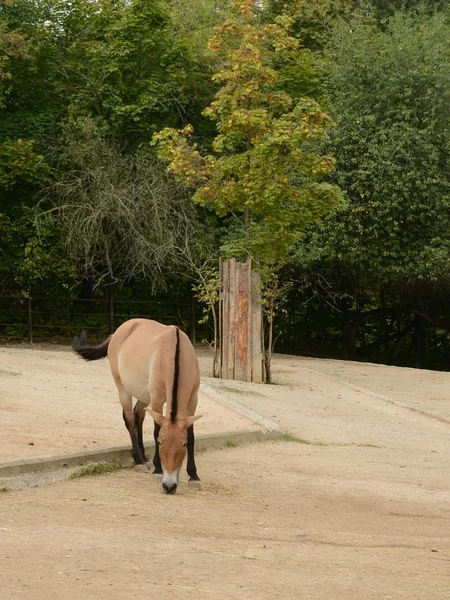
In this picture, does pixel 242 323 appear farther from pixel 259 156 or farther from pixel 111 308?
pixel 111 308

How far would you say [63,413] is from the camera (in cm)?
1372

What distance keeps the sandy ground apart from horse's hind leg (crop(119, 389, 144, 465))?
0.41 m

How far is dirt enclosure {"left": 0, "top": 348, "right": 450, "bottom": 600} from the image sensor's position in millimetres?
6242

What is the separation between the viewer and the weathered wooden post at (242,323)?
2084 cm

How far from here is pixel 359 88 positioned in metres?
28.9

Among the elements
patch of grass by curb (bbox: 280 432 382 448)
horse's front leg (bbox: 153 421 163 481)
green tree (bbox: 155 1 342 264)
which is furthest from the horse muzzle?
green tree (bbox: 155 1 342 264)

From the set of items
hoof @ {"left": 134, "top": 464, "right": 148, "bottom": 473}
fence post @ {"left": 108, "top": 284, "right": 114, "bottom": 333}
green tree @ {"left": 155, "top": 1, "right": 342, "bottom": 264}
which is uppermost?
green tree @ {"left": 155, "top": 1, "right": 342, "bottom": 264}

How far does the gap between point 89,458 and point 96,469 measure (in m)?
0.19

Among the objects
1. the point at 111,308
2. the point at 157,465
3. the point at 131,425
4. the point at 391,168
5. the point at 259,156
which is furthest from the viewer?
the point at 111,308

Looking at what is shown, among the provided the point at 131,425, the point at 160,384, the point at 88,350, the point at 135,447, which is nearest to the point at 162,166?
the point at 88,350

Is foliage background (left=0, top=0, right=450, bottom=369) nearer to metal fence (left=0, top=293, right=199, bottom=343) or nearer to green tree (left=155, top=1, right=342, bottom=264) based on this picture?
metal fence (left=0, top=293, right=199, bottom=343)

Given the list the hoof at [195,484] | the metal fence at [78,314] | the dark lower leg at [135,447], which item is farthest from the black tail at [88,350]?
the metal fence at [78,314]

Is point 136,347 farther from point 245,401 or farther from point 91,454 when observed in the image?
point 245,401

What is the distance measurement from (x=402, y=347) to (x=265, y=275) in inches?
530
